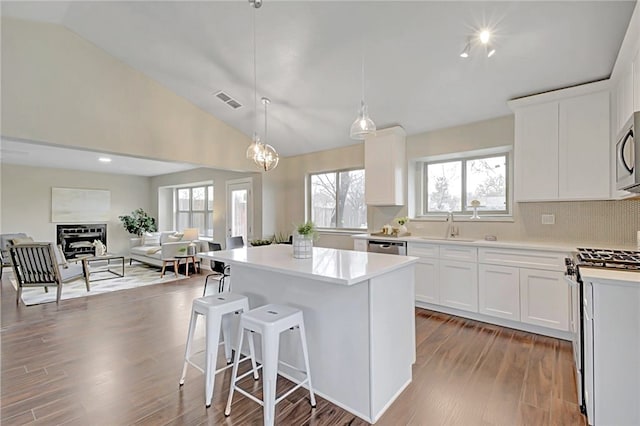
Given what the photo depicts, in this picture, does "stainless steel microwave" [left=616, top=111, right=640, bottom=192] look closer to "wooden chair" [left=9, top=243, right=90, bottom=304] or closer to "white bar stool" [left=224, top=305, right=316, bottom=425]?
"white bar stool" [left=224, top=305, right=316, bottom=425]

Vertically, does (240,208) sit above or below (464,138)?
below

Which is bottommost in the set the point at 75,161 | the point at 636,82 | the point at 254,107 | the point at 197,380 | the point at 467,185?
the point at 197,380

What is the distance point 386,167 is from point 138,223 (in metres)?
7.28

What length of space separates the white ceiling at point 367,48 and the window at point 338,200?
53.0 inches

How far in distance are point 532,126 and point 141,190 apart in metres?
9.60

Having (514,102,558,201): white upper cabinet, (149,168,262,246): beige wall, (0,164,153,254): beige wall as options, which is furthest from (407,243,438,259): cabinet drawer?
(0,164,153,254): beige wall

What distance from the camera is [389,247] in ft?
13.5

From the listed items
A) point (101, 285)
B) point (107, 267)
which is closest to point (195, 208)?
point (107, 267)

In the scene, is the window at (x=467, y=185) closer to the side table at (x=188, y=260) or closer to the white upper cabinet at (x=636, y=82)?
the white upper cabinet at (x=636, y=82)

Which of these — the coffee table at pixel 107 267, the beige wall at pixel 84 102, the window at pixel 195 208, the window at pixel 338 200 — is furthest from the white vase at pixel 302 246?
the window at pixel 195 208

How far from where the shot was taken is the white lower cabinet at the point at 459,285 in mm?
3484

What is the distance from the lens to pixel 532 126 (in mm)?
3236

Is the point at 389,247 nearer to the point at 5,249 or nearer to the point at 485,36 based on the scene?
the point at 485,36

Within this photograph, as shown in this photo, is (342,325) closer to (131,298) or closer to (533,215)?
(533,215)
